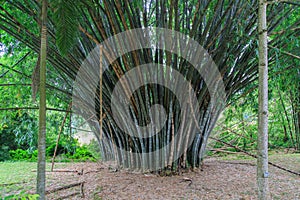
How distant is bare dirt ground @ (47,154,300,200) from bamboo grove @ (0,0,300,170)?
263mm

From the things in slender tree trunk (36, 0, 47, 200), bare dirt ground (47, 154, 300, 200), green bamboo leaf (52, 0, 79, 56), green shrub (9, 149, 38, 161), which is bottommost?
green shrub (9, 149, 38, 161)

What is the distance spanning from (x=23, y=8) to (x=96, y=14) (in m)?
0.64

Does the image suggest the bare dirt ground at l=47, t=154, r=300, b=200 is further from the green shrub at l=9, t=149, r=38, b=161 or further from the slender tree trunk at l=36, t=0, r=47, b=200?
the green shrub at l=9, t=149, r=38, b=161

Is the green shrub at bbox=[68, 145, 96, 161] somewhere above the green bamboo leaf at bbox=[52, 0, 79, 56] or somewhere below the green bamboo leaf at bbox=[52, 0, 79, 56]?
below

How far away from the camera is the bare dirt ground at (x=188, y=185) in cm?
215

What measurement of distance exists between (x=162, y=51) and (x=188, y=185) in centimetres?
148

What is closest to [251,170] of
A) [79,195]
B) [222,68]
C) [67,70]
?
[222,68]

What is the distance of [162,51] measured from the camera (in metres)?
2.63

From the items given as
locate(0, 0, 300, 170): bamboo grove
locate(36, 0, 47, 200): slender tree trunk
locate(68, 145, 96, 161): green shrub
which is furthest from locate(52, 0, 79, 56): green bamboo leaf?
locate(68, 145, 96, 161): green shrub

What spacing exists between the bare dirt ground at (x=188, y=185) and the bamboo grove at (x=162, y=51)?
0.26m

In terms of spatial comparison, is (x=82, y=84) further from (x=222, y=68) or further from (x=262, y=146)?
(x=262, y=146)

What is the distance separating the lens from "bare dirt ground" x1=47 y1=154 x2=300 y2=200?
2.15 meters

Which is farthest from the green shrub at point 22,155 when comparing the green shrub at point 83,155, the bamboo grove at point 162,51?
the bamboo grove at point 162,51

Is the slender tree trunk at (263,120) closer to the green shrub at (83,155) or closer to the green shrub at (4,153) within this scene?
the green shrub at (83,155)
